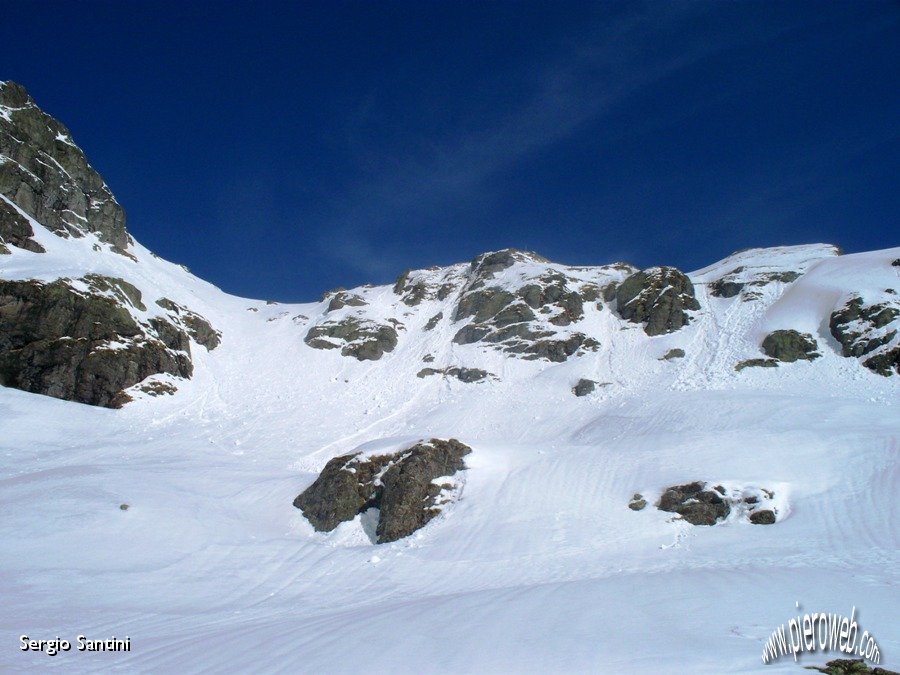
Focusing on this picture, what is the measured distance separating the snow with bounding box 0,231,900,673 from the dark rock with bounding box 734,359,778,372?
1.05 m

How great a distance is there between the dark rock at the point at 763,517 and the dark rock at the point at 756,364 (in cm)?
2337

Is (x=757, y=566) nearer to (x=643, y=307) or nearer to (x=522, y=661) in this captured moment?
(x=522, y=661)

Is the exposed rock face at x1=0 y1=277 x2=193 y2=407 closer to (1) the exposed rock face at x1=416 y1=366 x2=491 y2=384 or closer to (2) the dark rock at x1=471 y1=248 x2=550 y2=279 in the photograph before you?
(1) the exposed rock face at x1=416 y1=366 x2=491 y2=384

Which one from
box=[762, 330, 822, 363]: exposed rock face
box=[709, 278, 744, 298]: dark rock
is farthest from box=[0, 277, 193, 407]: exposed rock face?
box=[709, 278, 744, 298]: dark rock

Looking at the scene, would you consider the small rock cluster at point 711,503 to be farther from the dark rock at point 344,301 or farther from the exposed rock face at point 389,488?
the dark rock at point 344,301

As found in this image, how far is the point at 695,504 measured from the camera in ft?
72.4

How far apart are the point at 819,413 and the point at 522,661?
100 feet

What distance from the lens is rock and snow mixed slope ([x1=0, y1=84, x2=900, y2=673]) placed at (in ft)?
33.3

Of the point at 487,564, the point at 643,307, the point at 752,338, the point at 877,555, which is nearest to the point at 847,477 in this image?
the point at 877,555

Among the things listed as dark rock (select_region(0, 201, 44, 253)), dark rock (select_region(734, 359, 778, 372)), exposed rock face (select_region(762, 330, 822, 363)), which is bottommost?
dark rock (select_region(734, 359, 778, 372))

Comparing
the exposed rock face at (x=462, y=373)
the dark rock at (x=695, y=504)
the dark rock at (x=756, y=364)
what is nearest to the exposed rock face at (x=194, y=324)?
the exposed rock face at (x=462, y=373)

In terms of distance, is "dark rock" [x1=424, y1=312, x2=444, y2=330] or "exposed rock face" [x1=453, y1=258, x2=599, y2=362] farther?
"dark rock" [x1=424, y1=312, x2=444, y2=330]

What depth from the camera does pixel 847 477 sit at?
74.6ft

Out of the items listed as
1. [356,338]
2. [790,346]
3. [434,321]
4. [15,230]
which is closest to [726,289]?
[790,346]
